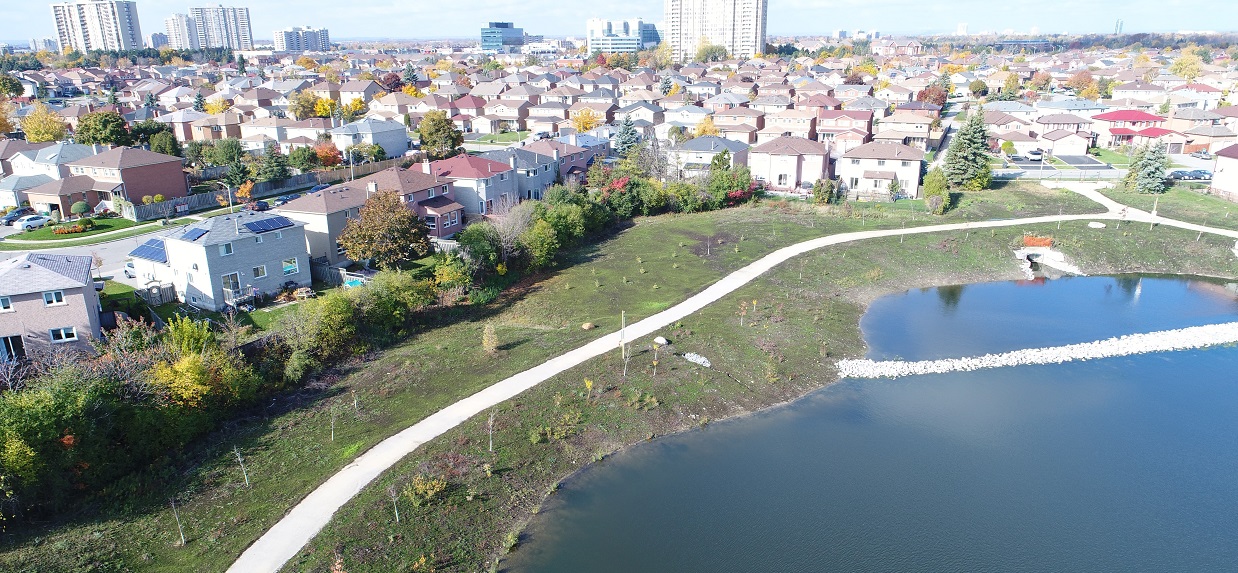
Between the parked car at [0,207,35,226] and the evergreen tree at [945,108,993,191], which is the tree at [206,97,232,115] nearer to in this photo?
the parked car at [0,207,35,226]

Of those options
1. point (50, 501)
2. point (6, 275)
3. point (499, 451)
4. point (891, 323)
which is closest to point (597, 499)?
point (499, 451)

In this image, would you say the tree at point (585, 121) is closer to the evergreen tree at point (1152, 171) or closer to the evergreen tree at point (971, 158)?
the evergreen tree at point (971, 158)

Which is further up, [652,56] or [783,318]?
[652,56]

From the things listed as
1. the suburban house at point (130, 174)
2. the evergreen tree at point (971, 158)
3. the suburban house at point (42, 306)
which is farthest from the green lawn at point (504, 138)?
the suburban house at point (42, 306)

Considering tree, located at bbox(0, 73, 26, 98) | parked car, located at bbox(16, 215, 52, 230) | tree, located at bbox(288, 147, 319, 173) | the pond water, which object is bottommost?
the pond water

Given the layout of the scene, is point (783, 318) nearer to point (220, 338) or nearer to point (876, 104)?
point (220, 338)

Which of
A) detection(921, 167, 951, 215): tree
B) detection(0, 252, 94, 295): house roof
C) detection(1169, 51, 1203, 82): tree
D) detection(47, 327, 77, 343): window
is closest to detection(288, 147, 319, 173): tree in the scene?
detection(0, 252, 94, 295): house roof
